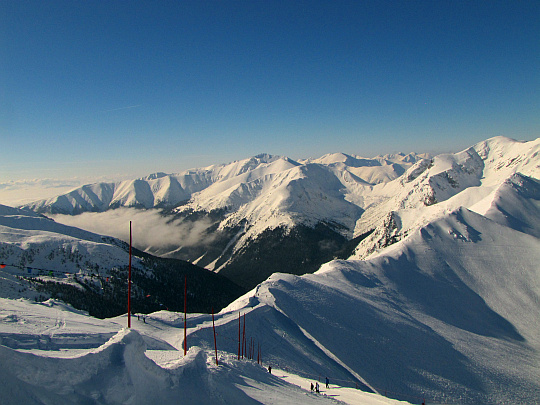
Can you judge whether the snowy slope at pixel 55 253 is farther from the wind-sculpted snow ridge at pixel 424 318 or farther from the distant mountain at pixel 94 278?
the wind-sculpted snow ridge at pixel 424 318

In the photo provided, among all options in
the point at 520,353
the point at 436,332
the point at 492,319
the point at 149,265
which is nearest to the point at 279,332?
the point at 436,332

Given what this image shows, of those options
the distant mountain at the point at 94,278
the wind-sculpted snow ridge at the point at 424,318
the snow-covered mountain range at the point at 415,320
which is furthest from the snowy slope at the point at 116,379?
the distant mountain at the point at 94,278

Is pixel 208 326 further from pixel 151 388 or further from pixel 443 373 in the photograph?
pixel 443 373

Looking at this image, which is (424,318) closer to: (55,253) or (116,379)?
(116,379)

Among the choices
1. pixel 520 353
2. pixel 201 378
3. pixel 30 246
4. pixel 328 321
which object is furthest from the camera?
pixel 30 246

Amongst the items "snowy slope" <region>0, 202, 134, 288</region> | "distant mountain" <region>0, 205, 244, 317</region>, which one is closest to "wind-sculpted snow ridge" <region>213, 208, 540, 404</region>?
"distant mountain" <region>0, 205, 244, 317</region>

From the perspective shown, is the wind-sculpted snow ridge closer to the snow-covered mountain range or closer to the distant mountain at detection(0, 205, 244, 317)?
the snow-covered mountain range

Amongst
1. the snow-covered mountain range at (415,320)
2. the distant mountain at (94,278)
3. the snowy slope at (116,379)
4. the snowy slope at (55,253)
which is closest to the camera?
the snowy slope at (116,379)
